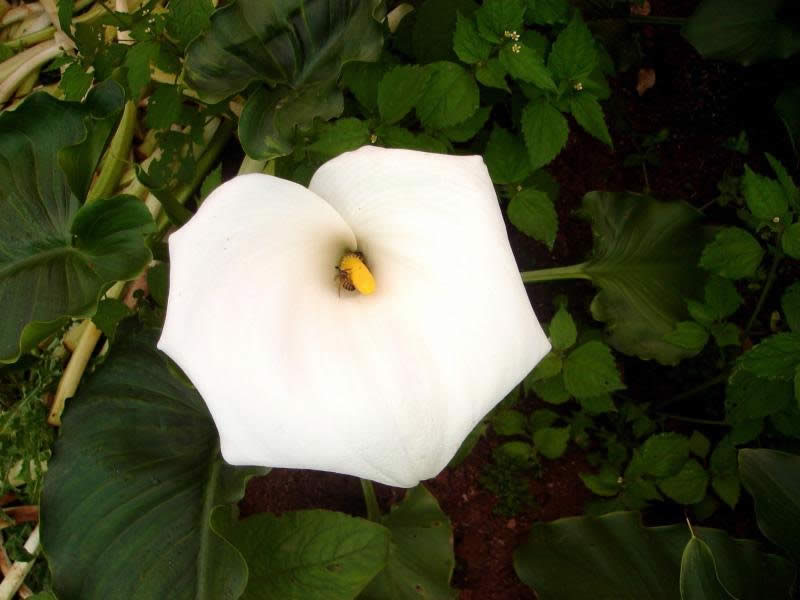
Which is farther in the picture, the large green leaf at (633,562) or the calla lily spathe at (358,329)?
the large green leaf at (633,562)

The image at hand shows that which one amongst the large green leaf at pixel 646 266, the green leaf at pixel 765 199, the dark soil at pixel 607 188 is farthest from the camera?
the dark soil at pixel 607 188

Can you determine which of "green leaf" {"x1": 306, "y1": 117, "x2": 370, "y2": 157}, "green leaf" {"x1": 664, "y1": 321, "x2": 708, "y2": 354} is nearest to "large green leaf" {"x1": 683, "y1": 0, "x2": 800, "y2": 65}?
"green leaf" {"x1": 664, "y1": 321, "x2": 708, "y2": 354}

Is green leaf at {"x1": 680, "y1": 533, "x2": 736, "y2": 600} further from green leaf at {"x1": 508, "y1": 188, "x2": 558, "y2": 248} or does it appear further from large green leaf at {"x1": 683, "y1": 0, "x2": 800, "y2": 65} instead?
large green leaf at {"x1": 683, "y1": 0, "x2": 800, "y2": 65}

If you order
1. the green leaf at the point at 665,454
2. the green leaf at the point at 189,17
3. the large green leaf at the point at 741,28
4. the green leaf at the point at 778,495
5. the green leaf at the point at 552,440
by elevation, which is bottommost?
the green leaf at the point at 552,440

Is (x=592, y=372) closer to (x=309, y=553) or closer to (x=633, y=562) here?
(x=633, y=562)

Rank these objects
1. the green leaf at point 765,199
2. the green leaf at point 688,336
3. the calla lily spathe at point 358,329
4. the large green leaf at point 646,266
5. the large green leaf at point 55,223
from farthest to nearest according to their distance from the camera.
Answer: the large green leaf at point 646,266 → the green leaf at point 688,336 → the green leaf at point 765,199 → the large green leaf at point 55,223 → the calla lily spathe at point 358,329

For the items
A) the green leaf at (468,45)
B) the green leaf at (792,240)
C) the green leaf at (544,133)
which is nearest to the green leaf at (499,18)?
the green leaf at (468,45)

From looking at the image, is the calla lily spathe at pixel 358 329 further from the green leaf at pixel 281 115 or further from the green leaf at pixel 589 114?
the green leaf at pixel 589 114

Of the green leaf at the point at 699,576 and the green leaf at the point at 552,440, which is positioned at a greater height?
the green leaf at the point at 699,576
